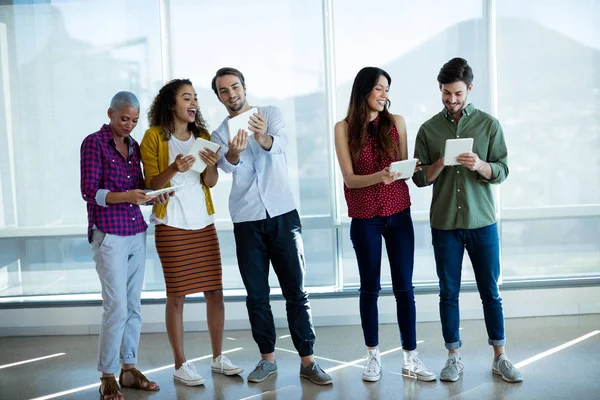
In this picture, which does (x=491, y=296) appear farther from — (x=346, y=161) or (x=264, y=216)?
(x=264, y=216)

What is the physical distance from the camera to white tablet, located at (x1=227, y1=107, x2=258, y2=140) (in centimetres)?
327

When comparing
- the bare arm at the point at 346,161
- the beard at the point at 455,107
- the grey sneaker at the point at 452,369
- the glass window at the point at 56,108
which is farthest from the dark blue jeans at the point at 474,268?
the glass window at the point at 56,108

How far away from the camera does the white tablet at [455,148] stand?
125 inches

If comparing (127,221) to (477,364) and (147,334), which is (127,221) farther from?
(477,364)

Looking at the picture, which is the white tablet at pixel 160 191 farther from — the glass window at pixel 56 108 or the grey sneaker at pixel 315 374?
the glass window at pixel 56 108

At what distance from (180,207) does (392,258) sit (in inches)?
44.5

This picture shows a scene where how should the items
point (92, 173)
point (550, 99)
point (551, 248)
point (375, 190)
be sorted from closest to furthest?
point (92, 173)
point (375, 190)
point (550, 99)
point (551, 248)

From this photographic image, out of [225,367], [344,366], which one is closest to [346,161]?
[344,366]

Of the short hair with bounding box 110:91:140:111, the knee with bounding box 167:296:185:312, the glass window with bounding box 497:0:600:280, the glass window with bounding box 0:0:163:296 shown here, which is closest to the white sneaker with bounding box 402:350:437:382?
the knee with bounding box 167:296:185:312

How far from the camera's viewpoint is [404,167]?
320cm

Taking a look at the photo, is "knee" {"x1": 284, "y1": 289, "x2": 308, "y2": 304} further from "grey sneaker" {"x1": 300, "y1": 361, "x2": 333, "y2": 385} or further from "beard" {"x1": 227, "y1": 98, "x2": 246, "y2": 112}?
"beard" {"x1": 227, "y1": 98, "x2": 246, "y2": 112}

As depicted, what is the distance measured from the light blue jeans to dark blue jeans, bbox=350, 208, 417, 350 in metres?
1.15

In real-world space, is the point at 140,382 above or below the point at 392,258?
below

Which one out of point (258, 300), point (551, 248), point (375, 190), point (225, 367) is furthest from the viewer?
point (551, 248)
